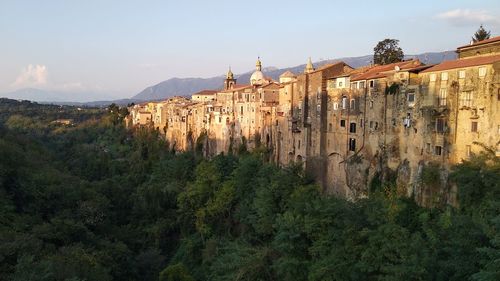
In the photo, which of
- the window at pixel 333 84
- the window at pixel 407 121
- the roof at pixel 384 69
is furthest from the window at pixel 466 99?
the window at pixel 333 84

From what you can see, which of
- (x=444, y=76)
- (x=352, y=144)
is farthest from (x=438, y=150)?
(x=352, y=144)

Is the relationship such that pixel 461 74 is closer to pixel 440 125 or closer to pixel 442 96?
pixel 442 96

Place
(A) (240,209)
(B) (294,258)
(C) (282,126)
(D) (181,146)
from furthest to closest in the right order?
(D) (181,146)
(C) (282,126)
(A) (240,209)
(B) (294,258)

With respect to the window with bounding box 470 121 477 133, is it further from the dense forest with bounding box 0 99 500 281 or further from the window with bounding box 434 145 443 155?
the window with bounding box 434 145 443 155

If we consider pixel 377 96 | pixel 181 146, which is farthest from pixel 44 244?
pixel 181 146

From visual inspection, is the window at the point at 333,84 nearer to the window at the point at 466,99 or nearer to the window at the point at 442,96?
the window at the point at 442,96

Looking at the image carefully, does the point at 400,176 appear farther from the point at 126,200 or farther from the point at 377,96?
the point at 126,200

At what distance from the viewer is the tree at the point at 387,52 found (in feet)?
157

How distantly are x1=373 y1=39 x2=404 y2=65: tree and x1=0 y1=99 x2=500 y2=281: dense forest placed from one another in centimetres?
1531

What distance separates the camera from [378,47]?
48.9 metres

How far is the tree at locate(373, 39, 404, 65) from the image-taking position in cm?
4781

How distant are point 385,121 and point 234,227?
684 inches

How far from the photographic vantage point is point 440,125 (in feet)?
87.2

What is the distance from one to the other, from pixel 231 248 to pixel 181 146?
38739 millimetres
